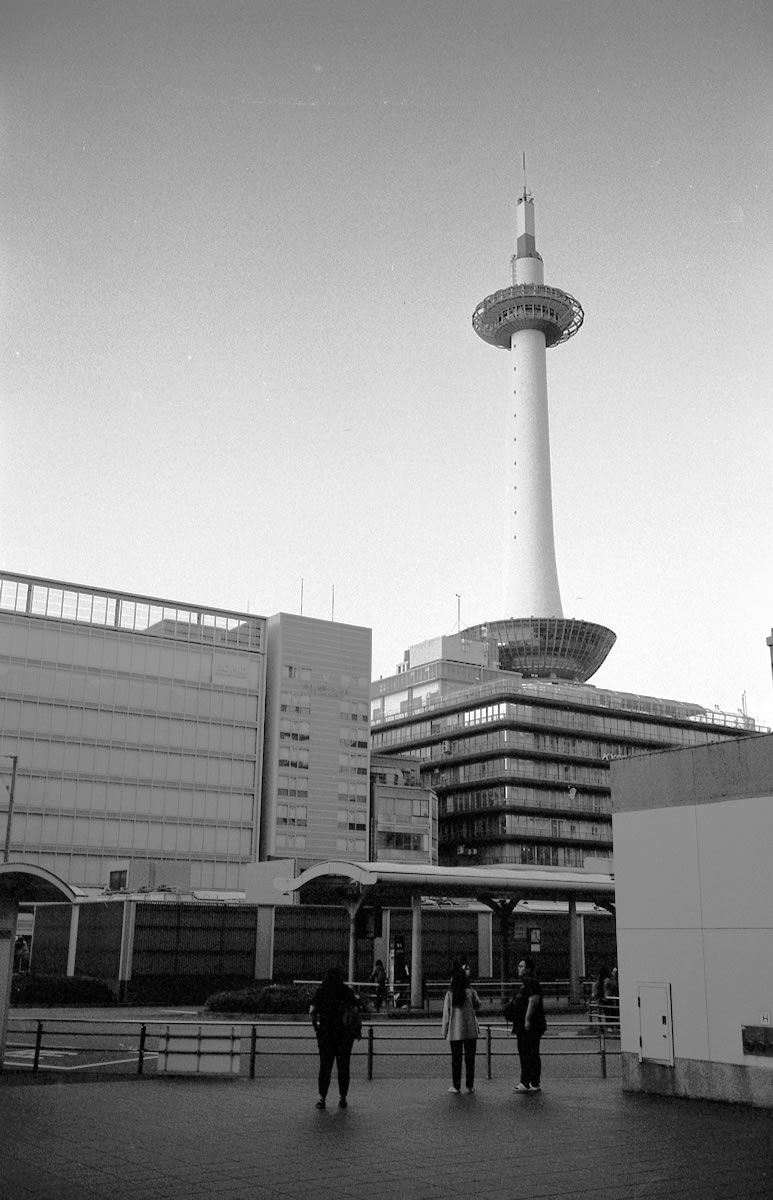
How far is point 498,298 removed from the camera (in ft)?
493

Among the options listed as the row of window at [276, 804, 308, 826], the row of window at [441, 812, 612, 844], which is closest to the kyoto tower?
the row of window at [441, 812, 612, 844]

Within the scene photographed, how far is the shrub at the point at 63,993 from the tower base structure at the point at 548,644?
318 ft

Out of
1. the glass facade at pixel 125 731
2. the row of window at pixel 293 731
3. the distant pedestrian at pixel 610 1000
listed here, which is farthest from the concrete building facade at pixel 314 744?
the distant pedestrian at pixel 610 1000

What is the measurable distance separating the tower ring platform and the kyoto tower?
0.42ft

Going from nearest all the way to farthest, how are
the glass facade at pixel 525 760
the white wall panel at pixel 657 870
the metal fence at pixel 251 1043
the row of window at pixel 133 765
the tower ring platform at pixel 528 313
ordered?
the white wall panel at pixel 657 870, the metal fence at pixel 251 1043, the row of window at pixel 133 765, the glass facade at pixel 525 760, the tower ring platform at pixel 528 313

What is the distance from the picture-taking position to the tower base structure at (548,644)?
445 feet

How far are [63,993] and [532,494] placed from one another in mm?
112653

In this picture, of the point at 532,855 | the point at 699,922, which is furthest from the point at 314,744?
the point at 699,922

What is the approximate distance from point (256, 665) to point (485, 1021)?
67.3 metres

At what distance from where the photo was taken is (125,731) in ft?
301

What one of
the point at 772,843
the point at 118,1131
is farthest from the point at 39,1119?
the point at 772,843

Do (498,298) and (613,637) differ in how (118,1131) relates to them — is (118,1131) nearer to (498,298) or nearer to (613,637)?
(613,637)

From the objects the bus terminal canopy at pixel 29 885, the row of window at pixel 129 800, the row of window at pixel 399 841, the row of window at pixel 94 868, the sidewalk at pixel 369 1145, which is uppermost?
the row of window at pixel 129 800

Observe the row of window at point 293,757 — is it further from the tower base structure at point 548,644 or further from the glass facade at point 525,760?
the tower base structure at point 548,644
